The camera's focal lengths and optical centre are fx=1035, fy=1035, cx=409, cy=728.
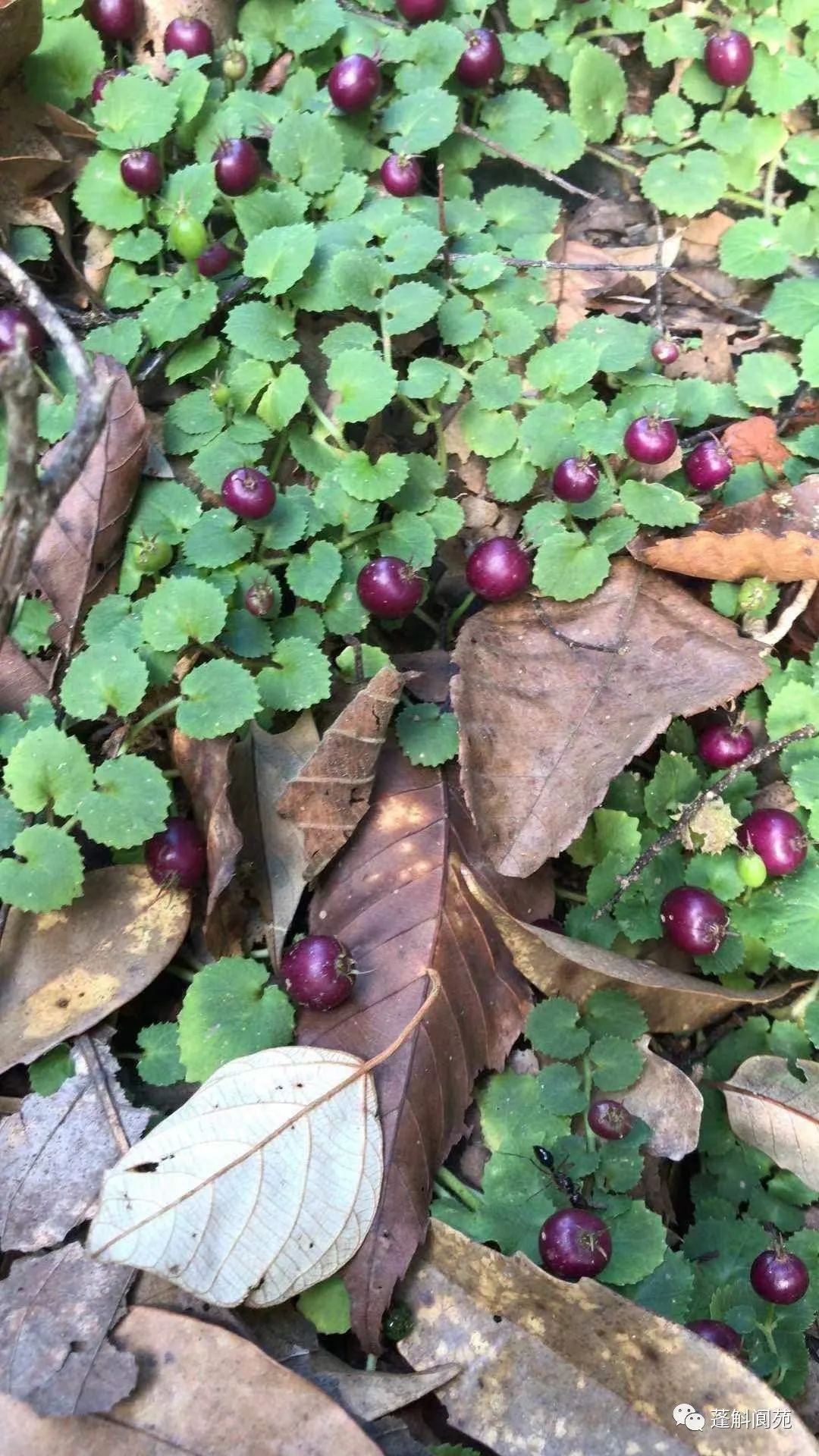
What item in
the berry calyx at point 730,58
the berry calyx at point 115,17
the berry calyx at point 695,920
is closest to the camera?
the berry calyx at point 695,920

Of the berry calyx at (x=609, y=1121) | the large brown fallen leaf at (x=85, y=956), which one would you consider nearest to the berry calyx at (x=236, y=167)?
the large brown fallen leaf at (x=85, y=956)

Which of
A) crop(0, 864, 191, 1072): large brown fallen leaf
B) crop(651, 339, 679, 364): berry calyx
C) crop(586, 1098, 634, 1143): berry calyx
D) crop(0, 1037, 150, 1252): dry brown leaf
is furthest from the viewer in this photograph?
crop(651, 339, 679, 364): berry calyx

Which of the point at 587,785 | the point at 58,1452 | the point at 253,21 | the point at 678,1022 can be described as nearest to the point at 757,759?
the point at 587,785

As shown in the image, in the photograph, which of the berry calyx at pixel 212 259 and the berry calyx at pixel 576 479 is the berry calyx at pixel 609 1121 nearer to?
the berry calyx at pixel 576 479

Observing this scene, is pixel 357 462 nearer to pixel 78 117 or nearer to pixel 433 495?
pixel 433 495

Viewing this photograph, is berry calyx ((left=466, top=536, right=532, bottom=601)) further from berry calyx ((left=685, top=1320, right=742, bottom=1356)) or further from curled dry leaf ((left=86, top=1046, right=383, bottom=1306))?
berry calyx ((left=685, top=1320, right=742, bottom=1356))

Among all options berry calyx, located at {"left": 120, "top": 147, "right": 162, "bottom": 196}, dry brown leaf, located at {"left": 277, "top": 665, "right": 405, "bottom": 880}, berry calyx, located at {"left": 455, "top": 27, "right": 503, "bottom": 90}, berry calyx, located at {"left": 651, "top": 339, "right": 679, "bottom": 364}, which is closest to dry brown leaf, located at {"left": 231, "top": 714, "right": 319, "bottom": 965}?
dry brown leaf, located at {"left": 277, "top": 665, "right": 405, "bottom": 880}

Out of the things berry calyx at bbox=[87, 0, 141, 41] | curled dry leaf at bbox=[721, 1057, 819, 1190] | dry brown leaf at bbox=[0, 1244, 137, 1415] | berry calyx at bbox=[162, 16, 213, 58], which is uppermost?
berry calyx at bbox=[87, 0, 141, 41]
